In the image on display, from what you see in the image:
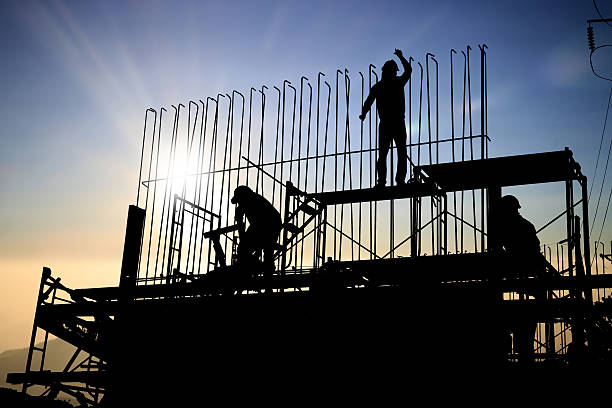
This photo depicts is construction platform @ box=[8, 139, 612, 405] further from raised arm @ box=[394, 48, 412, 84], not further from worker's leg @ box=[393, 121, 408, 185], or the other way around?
raised arm @ box=[394, 48, 412, 84]

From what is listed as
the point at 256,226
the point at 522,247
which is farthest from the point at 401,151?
the point at 256,226

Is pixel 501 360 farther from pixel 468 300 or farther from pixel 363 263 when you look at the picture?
pixel 363 263

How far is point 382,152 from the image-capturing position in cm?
1288

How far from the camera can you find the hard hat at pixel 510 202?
11.8m

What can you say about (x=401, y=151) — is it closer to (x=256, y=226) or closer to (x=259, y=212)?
(x=259, y=212)

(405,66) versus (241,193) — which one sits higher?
(405,66)

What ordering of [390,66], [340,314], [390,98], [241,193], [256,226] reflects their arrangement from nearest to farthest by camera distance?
[340,314] < [256,226] < [241,193] < [390,98] < [390,66]

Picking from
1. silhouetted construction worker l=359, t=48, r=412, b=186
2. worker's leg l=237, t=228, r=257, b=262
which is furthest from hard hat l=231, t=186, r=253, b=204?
silhouetted construction worker l=359, t=48, r=412, b=186

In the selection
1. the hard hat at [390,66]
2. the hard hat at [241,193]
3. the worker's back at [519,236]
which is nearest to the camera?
the worker's back at [519,236]

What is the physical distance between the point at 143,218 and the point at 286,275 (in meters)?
5.62

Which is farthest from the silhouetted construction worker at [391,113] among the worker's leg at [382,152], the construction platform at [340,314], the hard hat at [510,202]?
the hard hat at [510,202]

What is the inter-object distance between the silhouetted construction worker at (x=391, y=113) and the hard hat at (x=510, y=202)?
205cm

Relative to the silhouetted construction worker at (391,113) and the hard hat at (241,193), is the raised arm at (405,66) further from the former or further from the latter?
the hard hat at (241,193)

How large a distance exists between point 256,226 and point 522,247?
17.7ft
